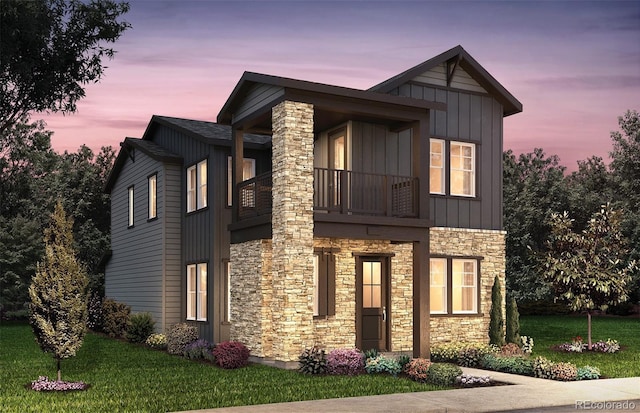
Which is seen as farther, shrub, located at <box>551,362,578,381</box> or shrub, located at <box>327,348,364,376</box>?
shrub, located at <box>327,348,364,376</box>

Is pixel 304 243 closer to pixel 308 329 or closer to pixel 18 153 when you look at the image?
pixel 308 329

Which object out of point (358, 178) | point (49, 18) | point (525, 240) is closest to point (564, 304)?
point (525, 240)

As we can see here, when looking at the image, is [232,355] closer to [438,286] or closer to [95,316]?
[438,286]

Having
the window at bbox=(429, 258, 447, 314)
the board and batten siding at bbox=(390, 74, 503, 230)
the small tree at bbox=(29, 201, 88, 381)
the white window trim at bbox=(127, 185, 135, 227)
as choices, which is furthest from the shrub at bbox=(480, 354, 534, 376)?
the white window trim at bbox=(127, 185, 135, 227)

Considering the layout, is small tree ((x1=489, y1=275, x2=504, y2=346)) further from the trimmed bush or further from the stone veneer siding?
the trimmed bush

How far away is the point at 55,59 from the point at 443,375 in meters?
16.5

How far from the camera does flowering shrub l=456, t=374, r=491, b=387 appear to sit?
15665mm

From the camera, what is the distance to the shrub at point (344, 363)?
678 inches

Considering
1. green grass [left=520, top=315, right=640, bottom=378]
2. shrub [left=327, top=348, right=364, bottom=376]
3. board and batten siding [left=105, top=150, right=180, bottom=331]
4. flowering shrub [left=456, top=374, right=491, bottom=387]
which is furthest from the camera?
board and batten siding [left=105, top=150, right=180, bottom=331]

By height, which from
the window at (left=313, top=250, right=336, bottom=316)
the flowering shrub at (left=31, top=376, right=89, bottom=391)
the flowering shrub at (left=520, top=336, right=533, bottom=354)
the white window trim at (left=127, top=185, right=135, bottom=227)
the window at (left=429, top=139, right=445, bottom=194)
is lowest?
the flowering shrub at (left=520, top=336, right=533, bottom=354)

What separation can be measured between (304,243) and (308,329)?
6.58 feet

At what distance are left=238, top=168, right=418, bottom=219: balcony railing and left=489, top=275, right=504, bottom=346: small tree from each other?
12.6ft

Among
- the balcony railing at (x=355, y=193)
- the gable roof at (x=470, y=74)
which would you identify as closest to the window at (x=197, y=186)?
the balcony railing at (x=355, y=193)

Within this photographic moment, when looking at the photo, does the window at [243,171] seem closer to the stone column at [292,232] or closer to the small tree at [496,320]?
the stone column at [292,232]
